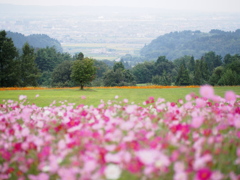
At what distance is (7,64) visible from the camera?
3250 centimetres

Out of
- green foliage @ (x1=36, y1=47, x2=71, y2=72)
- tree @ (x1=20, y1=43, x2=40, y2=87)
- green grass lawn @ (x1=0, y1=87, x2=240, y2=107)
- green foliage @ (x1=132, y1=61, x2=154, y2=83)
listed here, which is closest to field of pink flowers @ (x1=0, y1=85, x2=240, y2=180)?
green grass lawn @ (x1=0, y1=87, x2=240, y2=107)

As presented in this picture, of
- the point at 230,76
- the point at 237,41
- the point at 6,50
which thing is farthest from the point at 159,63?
the point at 237,41

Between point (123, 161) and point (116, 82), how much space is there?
54.7 metres

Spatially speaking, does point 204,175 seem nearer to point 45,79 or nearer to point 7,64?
point 7,64

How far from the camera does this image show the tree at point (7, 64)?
3170 centimetres

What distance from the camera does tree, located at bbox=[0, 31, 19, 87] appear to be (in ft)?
104

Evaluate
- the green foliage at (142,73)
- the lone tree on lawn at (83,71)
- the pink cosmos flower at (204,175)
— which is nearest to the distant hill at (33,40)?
the green foliage at (142,73)

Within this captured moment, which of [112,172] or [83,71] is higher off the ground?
[83,71]

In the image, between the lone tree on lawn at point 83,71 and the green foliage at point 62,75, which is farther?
the green foliage at point 62,75

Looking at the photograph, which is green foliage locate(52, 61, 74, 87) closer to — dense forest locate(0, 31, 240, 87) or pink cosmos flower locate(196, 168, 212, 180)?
dense forest locate(0, 31, 240, 87)

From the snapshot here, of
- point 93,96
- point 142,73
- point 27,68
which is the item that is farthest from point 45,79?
point 93,96

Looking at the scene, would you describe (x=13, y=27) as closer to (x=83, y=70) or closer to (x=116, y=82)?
(x=116, y=82)

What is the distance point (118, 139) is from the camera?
3.65 m

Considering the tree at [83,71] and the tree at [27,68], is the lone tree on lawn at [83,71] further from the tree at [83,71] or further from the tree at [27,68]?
the tree at [27,68]
